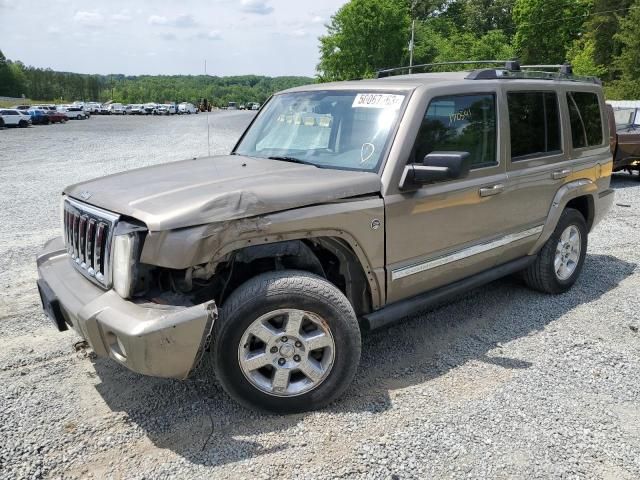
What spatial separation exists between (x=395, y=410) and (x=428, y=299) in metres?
0.88

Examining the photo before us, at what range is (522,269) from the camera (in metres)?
4.93

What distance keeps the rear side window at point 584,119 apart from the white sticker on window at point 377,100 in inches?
82.8

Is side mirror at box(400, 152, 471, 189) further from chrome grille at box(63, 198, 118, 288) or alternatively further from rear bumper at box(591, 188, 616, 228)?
rear bumper at box(591, 188, 616, 228)

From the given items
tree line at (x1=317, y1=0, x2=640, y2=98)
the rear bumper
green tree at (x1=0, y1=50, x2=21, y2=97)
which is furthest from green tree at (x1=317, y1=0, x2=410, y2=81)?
green tree at (x1=0, y1=50, x2=21, y2=97)

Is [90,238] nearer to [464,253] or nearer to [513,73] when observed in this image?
[464,253]

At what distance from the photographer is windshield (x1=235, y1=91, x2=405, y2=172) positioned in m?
Result: 3.65

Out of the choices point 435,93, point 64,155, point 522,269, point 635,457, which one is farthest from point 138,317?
point 64,155

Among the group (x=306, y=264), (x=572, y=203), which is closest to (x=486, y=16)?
(x=572, y=203)

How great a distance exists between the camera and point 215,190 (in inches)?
120

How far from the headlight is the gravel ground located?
0.84 meters

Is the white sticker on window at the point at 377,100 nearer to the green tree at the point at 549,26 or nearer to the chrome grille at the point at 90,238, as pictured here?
the chrome grille at the point at 90,238

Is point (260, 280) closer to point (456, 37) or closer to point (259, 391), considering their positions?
point (259, 391)

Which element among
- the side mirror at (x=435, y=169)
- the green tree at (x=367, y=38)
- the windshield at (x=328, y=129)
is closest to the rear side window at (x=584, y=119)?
the side mirror at (x=435, y=169)

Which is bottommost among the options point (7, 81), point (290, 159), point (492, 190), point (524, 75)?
point (492, 190)
